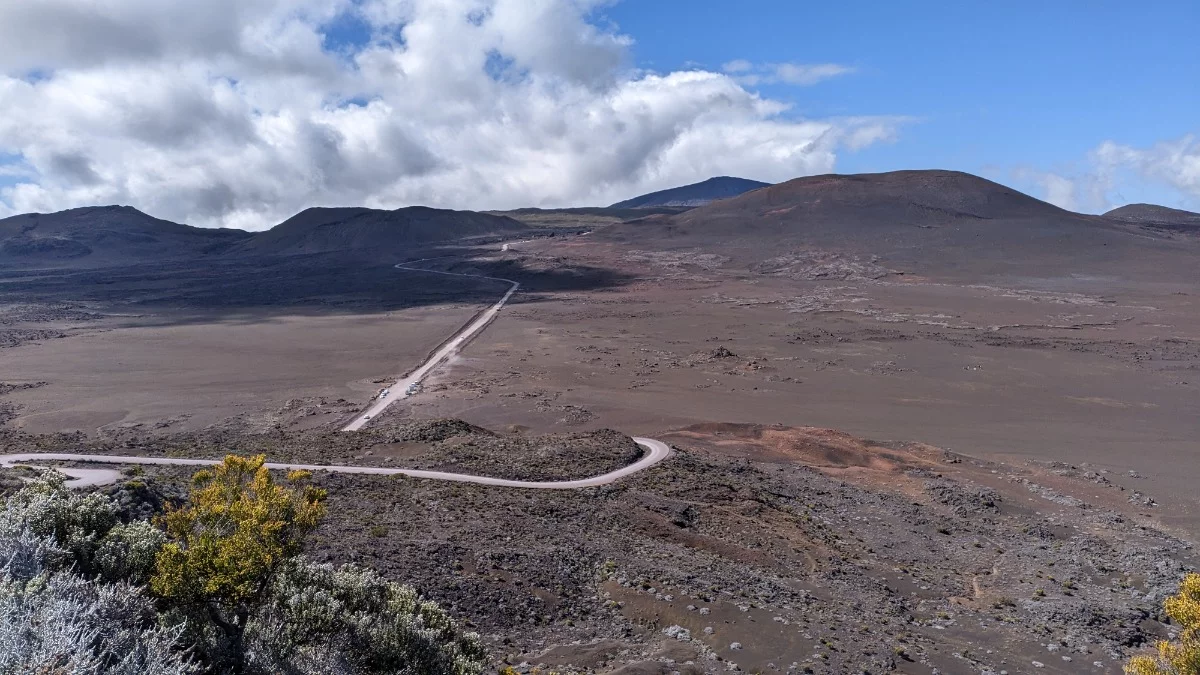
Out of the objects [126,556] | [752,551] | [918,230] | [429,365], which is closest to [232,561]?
[126,556]

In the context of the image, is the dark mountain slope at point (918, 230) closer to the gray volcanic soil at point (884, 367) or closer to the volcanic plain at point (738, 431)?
the volcanic plain at point (738, 431)

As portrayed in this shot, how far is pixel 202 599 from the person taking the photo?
744cm

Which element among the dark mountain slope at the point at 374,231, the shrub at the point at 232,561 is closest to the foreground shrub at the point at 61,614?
the shrub at the point at 232,561

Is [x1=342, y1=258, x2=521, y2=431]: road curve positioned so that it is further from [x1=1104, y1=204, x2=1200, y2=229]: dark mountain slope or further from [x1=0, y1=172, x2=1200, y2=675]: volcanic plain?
[x1=1104, y1=204, x2=1200, y2=229]: dark mountain slope

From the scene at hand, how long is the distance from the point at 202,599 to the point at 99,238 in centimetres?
16773

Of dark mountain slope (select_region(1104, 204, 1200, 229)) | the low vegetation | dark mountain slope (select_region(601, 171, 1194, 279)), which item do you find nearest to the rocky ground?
the low vegetation

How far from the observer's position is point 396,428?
87.9 ft

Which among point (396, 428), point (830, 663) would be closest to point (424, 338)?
point (396, 428)

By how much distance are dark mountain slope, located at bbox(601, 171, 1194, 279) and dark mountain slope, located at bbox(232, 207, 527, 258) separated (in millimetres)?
39283

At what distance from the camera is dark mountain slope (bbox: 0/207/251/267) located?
136125mm

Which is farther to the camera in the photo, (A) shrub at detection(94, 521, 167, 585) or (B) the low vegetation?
(A) shrub at detection(94, 521, 167, 585)

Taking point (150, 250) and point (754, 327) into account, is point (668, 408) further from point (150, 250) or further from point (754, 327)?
point (150, 250)

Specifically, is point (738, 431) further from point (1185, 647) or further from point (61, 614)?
point (61, 614)

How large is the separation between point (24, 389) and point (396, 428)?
2343 centimetres
